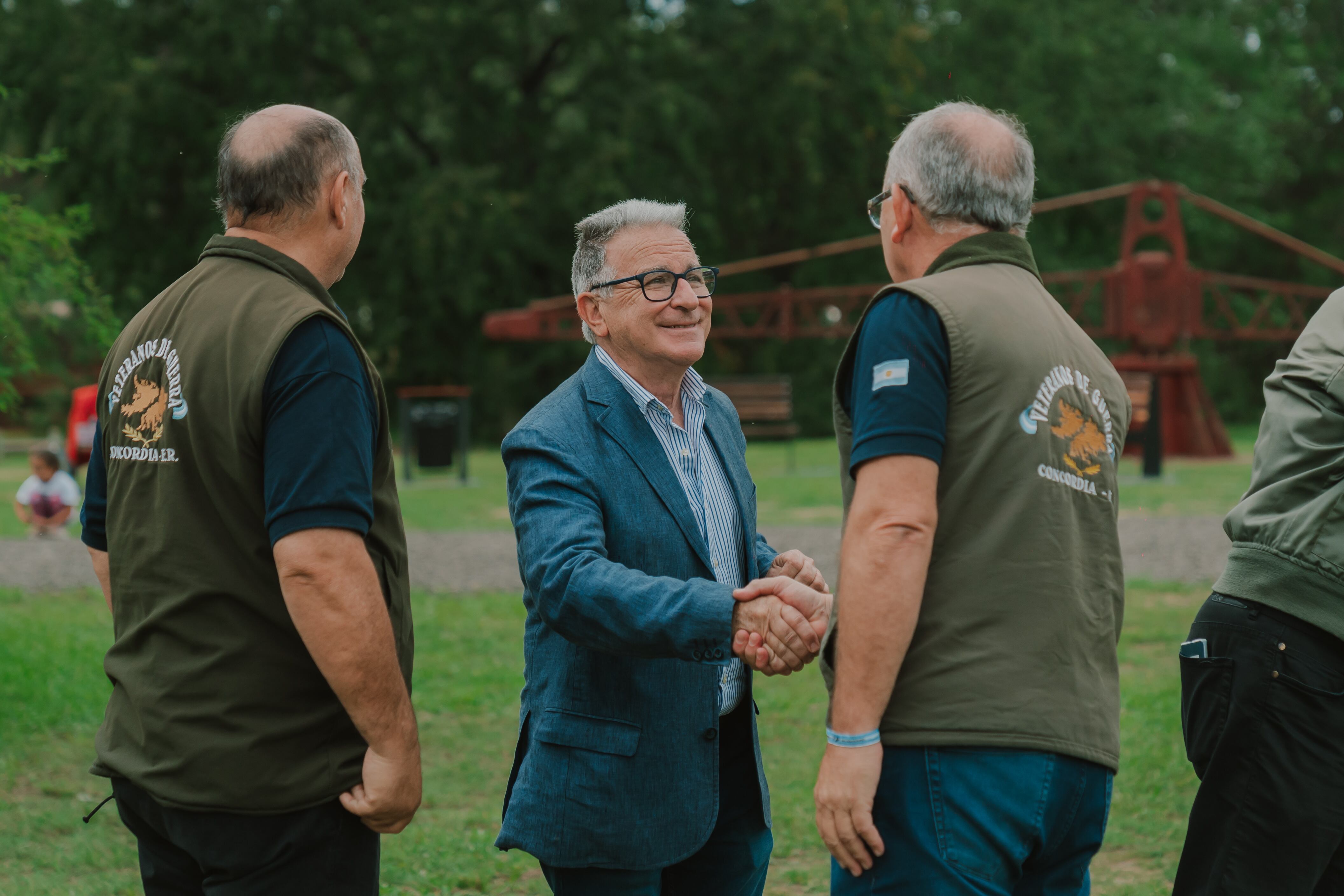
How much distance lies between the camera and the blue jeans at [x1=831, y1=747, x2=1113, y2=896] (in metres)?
2.32

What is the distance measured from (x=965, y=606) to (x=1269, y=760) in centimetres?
105

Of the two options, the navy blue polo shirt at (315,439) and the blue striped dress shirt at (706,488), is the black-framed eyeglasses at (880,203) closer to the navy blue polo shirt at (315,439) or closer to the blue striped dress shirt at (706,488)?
the blue striped dress shirt at (706,488)

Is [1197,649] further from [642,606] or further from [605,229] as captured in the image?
[605,229]

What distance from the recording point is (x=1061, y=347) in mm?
2480

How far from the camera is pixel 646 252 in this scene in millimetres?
2949

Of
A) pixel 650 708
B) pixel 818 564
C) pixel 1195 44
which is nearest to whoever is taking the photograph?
pixel 650 708

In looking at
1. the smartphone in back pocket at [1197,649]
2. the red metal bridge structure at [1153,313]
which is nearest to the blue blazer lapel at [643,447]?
the smartphone in back pocket at [1197,649]

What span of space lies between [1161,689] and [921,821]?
493cm

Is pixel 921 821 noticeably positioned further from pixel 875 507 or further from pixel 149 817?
pixel 149 817

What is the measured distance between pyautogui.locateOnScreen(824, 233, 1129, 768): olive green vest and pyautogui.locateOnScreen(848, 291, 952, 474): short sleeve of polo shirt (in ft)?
0.08

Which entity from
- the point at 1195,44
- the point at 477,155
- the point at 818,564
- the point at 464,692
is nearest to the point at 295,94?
the point at 477,155

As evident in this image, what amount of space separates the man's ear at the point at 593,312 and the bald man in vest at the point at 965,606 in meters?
0.71

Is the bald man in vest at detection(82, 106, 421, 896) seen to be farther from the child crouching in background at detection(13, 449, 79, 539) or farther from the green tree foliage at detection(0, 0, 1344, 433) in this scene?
the green tree foliage at detection(0, 0, 1344, 433)

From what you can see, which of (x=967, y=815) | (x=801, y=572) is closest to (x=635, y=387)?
(x=801, y=572)
